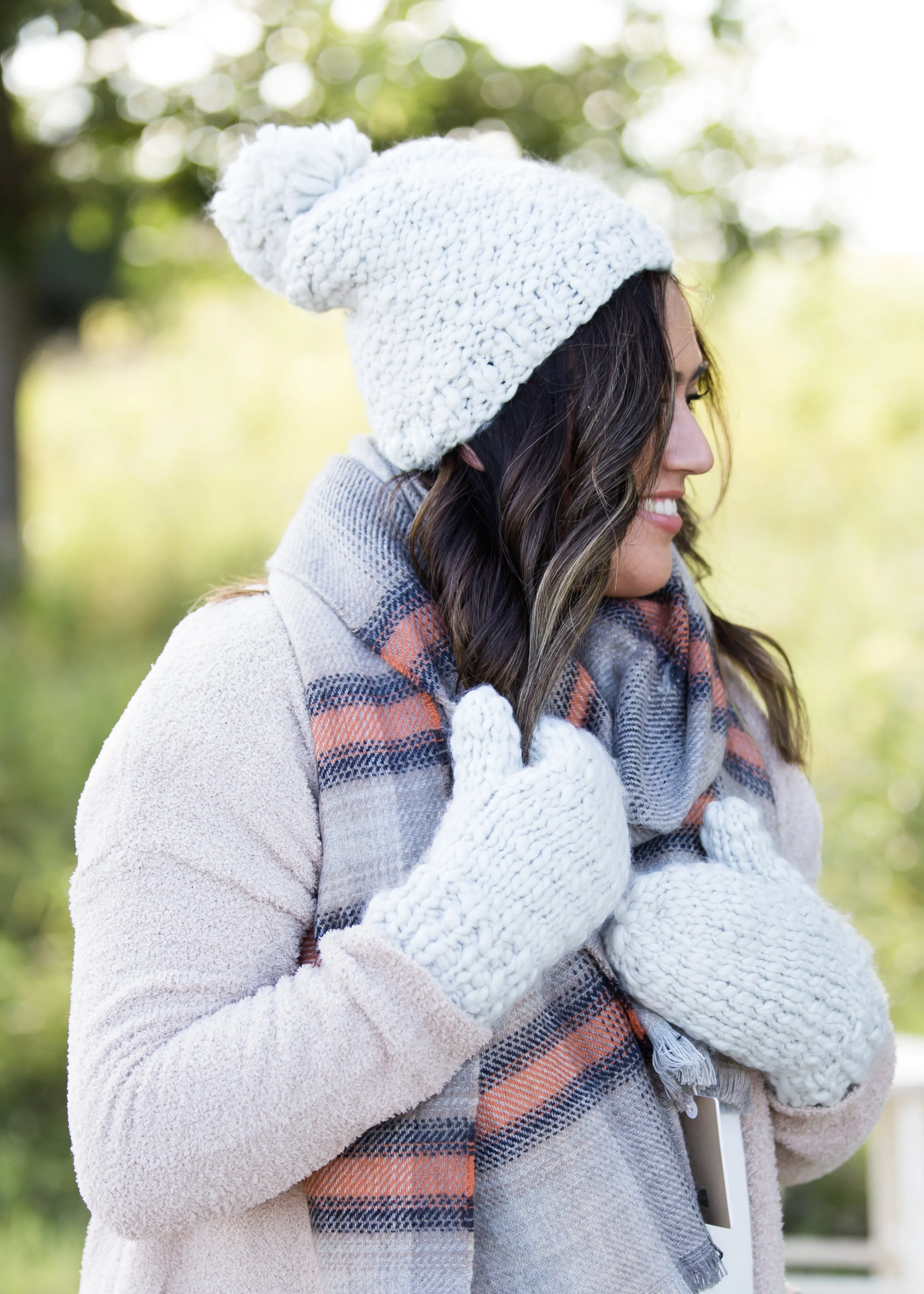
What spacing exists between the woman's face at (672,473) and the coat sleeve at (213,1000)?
20.5 inches

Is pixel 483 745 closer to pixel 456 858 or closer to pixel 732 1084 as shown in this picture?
pixel 456 858

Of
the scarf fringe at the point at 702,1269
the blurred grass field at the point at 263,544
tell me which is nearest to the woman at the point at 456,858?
the scarf fringe at the point at 702,1269

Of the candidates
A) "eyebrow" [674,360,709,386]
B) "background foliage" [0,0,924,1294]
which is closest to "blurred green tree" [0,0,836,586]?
"background foliage" [0,0,924,1294]

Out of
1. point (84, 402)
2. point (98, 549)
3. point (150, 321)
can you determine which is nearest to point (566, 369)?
point (98, 549)

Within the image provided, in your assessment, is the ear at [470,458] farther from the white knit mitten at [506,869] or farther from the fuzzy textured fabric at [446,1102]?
the white knit mitten at [506,869]

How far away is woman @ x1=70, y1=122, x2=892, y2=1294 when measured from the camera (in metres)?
1.02

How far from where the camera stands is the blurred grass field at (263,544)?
3.37 m

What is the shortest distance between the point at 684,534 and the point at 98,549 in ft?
17.6

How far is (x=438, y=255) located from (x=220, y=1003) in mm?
810

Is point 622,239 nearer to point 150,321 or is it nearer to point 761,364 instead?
point 761,364

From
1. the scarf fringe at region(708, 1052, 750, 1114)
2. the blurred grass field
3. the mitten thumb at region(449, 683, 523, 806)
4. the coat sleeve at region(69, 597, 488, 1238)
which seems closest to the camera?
the coat sleeve at region(69, 597, 488, 1238)

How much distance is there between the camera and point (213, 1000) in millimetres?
1043

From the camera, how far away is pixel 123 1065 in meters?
1.00

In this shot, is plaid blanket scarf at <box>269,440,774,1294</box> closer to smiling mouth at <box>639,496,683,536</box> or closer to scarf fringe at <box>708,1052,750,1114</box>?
scarf fringe at <box>708,1052,750,1114</box>
